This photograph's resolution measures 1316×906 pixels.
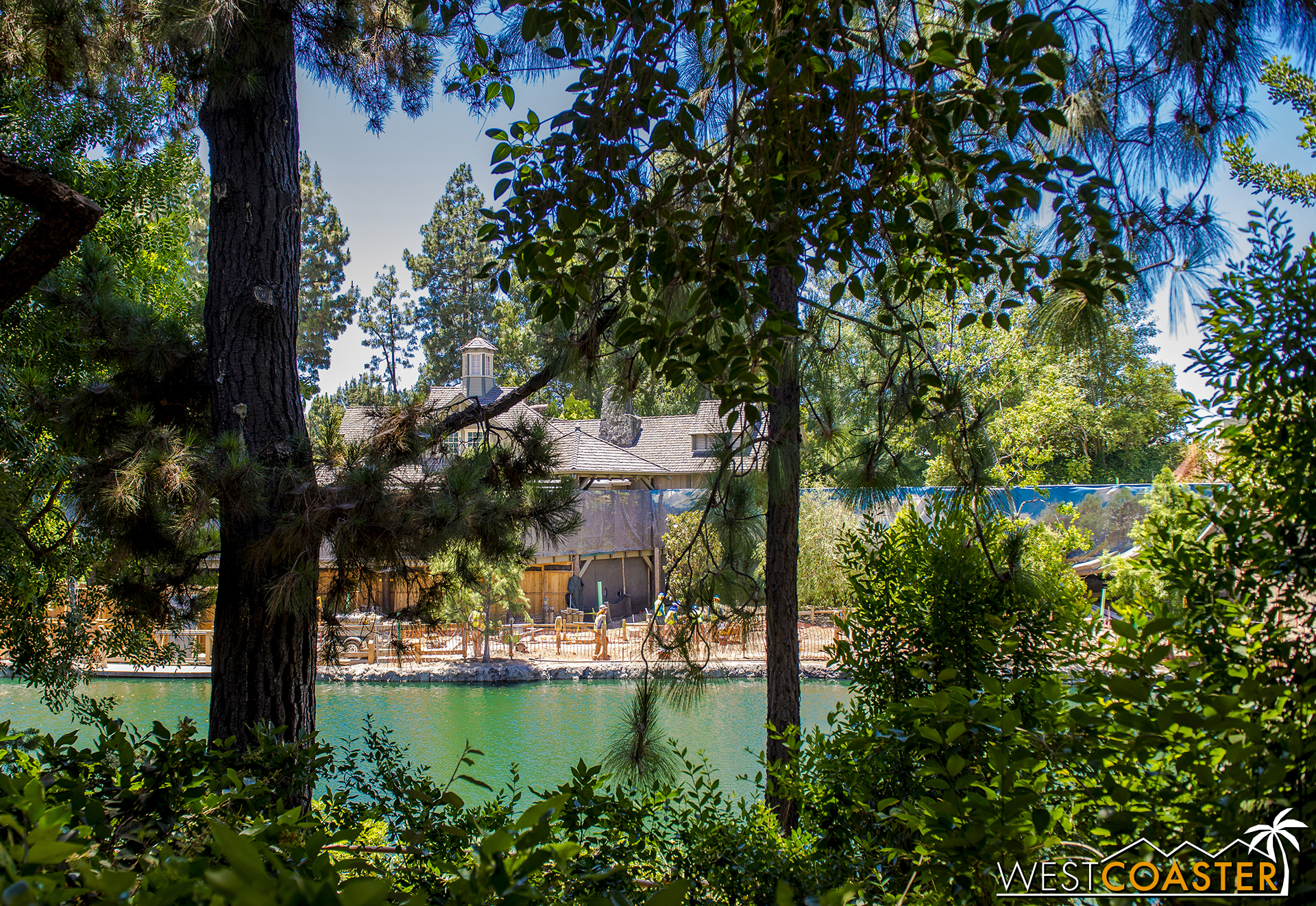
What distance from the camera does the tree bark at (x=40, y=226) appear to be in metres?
2.26

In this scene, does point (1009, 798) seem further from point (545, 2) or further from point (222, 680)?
point (222, 680)

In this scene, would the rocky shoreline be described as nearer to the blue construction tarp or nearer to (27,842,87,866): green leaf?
the blue construction tarp

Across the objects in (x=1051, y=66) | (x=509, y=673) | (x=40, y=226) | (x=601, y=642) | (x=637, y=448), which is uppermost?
(x=637, y=448)

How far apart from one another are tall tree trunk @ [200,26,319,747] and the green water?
6.86 m

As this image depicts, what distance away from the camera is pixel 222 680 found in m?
3.77

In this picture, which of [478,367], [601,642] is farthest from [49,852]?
[478,367]

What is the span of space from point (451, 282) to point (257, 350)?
29.9 meters

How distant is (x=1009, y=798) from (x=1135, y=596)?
155 cm

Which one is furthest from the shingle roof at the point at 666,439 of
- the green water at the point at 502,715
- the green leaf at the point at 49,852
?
the green leaf at the point at 49,852

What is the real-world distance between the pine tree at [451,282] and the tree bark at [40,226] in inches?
1204

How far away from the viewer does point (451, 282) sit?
106 feet

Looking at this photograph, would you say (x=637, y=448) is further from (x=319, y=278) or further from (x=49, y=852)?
(x=49, y=852)

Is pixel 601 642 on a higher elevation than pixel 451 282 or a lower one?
lower

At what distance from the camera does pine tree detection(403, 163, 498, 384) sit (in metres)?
32.2
